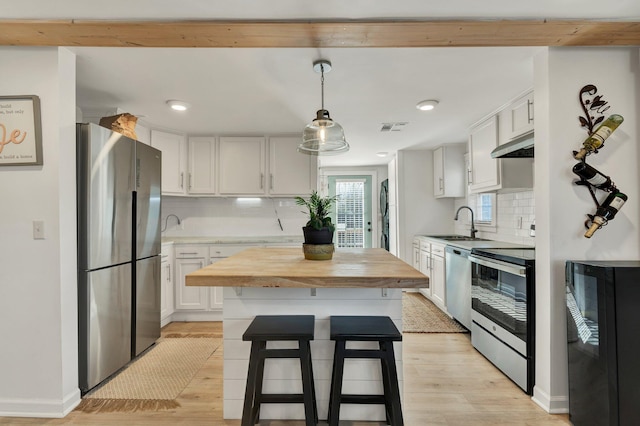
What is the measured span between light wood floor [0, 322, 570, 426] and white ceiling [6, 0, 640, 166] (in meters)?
2.25

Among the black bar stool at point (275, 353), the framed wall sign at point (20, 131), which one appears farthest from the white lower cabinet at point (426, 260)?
the framed wall sign at point (20, 131)

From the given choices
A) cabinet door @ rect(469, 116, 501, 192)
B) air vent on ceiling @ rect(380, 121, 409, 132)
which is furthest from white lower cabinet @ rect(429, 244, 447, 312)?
air vent on ceiling @ rect(380, 121, 409, 132)

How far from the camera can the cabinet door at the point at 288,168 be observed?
4027 millimetres

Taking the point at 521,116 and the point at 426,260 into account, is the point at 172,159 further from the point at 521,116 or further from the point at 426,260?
the point at 521,116

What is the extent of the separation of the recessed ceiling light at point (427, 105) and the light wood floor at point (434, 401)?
7.30 feet

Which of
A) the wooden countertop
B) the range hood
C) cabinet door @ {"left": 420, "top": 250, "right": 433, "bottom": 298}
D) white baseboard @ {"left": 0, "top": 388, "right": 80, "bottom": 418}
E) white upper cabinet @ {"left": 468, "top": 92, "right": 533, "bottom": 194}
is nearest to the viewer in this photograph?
the wooden countertop

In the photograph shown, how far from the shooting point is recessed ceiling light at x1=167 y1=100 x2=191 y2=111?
294 cm

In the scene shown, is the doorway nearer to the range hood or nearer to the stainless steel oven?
the stainless steel oven

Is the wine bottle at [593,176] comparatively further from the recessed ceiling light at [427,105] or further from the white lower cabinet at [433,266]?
the white lower cabinet at [433,266]

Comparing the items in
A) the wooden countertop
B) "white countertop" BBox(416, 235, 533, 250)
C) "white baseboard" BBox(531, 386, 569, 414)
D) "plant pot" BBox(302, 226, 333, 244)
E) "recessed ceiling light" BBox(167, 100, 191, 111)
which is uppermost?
"recessed ceiling light" BBox(167, 100, 191, 111)

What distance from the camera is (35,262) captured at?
1.98 m

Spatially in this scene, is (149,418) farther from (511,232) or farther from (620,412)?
(511,232)

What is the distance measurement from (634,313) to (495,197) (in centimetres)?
235

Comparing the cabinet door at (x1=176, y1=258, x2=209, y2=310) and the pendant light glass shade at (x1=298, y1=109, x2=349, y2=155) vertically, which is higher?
the pendant light glass shade at (x1=298, y1=109, x2=349, y2=155)
